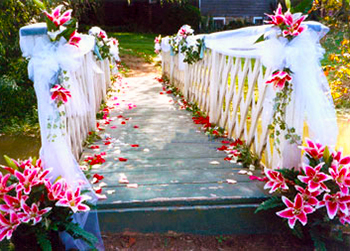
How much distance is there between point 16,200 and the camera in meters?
2.14

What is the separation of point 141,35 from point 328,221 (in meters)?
21.0

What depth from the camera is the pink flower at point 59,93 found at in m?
2.29

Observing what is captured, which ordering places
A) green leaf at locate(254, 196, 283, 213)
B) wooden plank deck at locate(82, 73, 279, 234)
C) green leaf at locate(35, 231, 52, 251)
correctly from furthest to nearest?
1. wooden plank deck at locate(82, 73, 279, 234)
2. green leaf at locate(254, 196, 283, 213)
3. green leaf at locate(35, 231, 52, 251)

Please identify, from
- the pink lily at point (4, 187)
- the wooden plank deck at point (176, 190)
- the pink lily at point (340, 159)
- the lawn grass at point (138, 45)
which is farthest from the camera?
the lawn grass at point (138, 45)

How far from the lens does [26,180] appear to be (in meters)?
2.19

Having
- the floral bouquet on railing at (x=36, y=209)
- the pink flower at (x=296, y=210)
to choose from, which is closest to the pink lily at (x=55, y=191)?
the floral bouquet on railing at (x=36, y=209)

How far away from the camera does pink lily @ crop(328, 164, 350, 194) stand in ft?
7.32

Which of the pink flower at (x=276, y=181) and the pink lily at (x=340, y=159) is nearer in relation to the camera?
the pink lily at (x=340, y=159)

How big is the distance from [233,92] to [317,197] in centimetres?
200

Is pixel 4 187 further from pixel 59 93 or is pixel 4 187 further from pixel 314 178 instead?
pixel 314 178

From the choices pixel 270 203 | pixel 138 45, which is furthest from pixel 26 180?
pixel 138 45

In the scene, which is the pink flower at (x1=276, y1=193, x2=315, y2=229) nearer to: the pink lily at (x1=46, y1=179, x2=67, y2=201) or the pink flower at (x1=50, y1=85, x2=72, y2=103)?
the pink lily at (x1=46, y1=179, x2=67, y2=201)

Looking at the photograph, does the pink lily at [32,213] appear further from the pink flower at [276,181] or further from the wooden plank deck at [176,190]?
the pink flower at [276,181]

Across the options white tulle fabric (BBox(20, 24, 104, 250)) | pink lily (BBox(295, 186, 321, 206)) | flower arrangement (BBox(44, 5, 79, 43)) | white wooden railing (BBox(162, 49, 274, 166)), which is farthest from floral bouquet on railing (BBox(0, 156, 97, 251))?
white wooden railing (BBox(162, 49, 274, 166))
